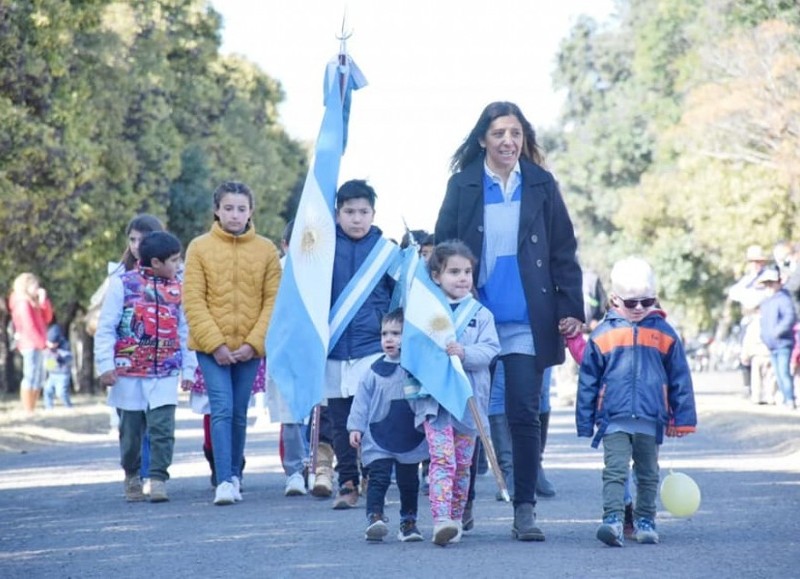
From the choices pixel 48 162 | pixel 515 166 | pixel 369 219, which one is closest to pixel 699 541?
pixel 515 166

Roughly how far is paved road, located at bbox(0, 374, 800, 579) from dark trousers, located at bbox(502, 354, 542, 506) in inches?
14.8

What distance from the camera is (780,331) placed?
2609 centimetres

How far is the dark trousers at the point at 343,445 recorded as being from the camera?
12516mm

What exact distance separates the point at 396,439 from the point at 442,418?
0.39 metres

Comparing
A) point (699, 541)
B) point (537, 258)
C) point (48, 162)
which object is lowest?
point (699, 541)

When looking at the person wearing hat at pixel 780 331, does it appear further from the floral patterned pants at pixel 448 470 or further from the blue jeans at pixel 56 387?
the floral patterned pants at pixel 448 470

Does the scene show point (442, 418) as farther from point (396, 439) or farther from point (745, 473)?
point (745, 473)

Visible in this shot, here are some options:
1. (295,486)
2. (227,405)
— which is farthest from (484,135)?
(295,486)

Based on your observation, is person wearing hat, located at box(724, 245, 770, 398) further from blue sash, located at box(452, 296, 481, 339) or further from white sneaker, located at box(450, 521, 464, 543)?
white sneaker, located at box(450, 521, 464, 543)

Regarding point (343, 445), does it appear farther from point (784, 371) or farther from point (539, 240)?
point (784, 371)

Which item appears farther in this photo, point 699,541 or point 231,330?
point 231,330

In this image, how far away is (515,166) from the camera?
10.6 meters

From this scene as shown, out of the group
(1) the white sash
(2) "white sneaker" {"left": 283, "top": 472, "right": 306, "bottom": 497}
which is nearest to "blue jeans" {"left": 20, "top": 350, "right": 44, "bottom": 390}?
(2) "white sneaker" {"left": 283, "top": 472, "right": 306, "bottom": 497}

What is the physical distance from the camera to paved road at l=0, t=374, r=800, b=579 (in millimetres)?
9125
